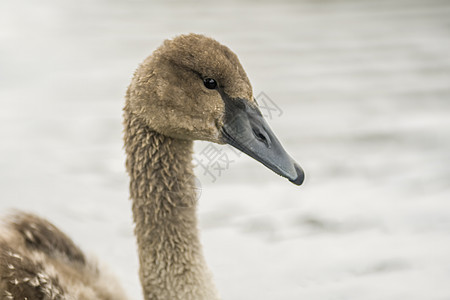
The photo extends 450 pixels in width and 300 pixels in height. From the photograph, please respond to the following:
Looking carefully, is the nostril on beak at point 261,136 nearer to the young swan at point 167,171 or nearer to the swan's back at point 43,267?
the young swan at point 167,171

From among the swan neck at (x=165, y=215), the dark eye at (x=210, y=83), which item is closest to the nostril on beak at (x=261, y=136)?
the dark eye at (x=210, y=83)

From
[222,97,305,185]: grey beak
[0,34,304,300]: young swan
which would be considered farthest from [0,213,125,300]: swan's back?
[222,97,305,185]: grey beak

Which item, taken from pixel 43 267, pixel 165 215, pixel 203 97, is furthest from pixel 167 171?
pixel 43 267

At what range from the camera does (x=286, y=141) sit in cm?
815

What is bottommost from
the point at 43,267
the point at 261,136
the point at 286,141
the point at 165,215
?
the point at 43,267

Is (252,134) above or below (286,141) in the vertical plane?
below

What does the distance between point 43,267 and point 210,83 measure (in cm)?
150

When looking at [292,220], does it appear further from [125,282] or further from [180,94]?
[180,94]

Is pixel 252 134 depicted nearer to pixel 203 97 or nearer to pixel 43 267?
pixel 203 97

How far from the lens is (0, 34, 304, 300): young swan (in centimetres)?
459

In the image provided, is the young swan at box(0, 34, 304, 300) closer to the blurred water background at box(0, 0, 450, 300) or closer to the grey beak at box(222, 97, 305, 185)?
the grey beak at box(222, 97, 305, 185)

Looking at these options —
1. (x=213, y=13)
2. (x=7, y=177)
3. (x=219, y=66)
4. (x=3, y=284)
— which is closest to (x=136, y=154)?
(x=219, y=66)

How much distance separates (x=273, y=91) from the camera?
934 centimetres

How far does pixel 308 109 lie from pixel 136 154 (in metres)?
4.35
